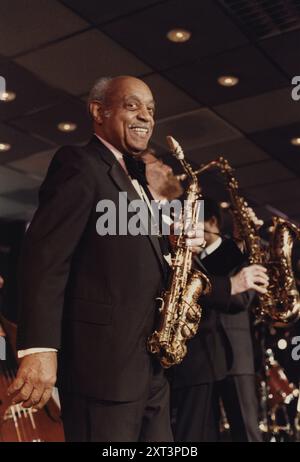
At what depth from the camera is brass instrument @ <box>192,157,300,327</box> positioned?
3.38 m

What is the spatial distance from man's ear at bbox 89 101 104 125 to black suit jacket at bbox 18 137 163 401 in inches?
10.9

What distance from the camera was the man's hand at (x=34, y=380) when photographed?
1570 mm

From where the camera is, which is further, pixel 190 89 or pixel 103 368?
pixel 190 89

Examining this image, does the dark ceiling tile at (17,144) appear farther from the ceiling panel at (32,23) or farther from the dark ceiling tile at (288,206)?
the dark ceiling tile at (288,206)

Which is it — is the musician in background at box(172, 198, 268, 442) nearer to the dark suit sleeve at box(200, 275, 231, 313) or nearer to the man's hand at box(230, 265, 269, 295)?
the man's hand at box(230, 265, 269, 295)

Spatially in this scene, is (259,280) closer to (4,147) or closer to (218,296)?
(218,296)

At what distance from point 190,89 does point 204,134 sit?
108 centimetres

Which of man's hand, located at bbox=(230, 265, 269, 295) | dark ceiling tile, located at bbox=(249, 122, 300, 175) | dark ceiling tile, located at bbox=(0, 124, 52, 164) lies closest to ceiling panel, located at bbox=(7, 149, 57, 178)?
dark ceiling tile, located at bbox=(0, 124, 52, 164)

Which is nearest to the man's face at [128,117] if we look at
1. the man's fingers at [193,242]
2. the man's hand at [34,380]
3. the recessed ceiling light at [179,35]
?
the man's fingers at [193,242]

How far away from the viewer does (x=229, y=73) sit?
496cm

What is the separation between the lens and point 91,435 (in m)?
1.65

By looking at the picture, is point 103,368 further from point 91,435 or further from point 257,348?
point 257,348

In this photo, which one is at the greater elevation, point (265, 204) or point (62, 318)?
point (265, 204)
